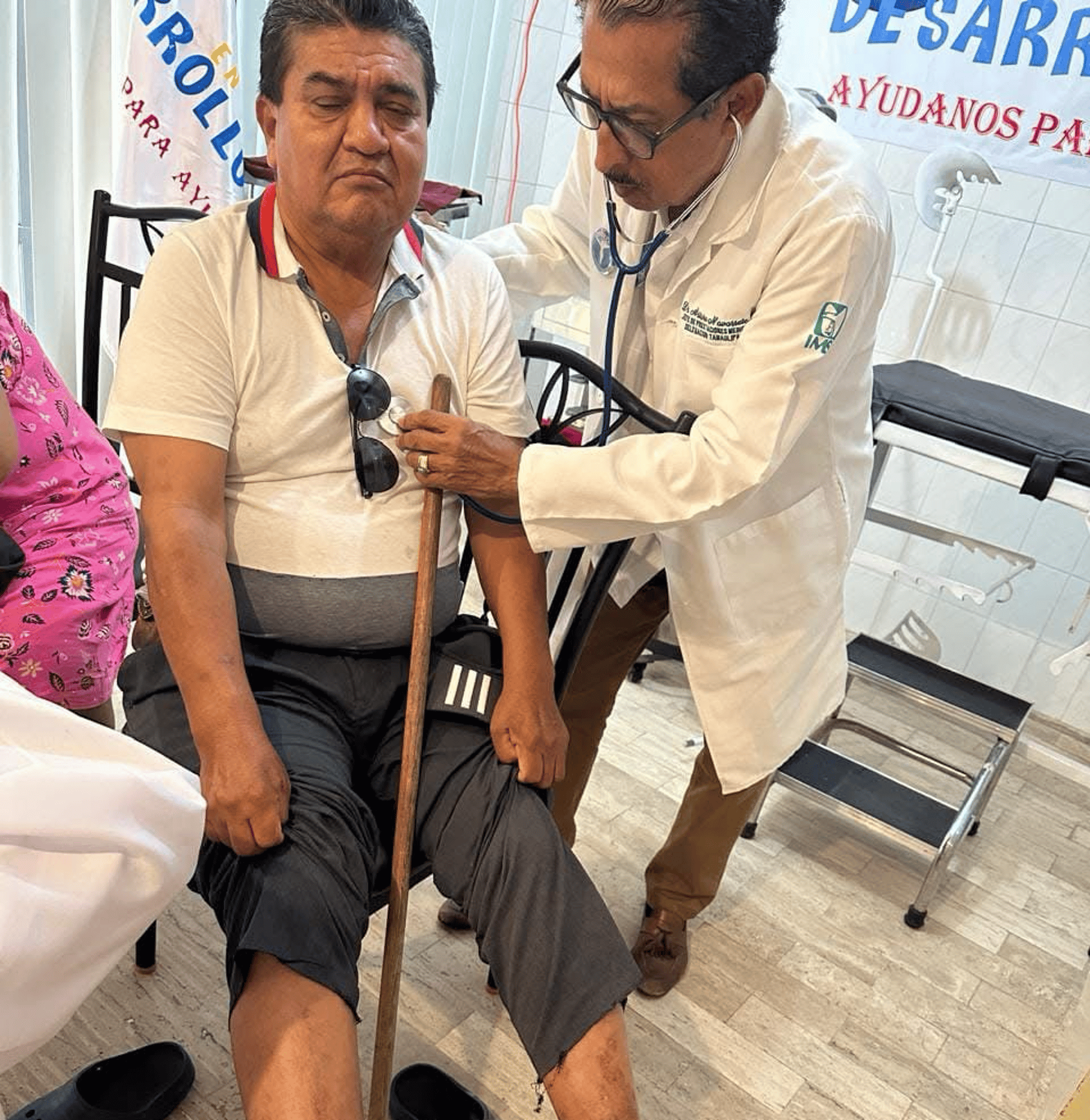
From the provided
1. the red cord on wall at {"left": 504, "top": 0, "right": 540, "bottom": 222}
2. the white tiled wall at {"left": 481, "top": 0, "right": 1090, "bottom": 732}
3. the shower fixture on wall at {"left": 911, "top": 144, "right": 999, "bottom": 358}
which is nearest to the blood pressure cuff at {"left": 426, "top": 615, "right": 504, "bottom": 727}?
the white tiled wall at {"left": 481, "top": 0, "right": 1090, "bottom": 732}

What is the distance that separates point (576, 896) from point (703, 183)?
877 mm

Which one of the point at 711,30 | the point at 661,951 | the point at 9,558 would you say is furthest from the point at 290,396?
the point at 661,951

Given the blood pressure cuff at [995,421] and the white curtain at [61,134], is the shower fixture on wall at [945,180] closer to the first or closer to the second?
the blood pressure cuff at [995,421]

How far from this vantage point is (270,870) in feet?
3.41

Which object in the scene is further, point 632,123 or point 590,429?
point 590,429

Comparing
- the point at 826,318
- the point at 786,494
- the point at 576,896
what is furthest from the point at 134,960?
the point at 826,318

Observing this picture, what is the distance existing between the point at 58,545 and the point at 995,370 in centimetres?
244

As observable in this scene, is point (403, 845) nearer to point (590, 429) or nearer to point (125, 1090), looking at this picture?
point (125, 1090)

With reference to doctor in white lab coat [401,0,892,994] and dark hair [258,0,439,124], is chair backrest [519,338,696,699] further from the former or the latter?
dark hair [258,0,439,124]

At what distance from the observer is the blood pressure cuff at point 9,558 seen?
113 cm

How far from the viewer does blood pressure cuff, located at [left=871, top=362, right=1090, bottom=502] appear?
183 cm

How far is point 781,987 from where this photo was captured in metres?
1.81

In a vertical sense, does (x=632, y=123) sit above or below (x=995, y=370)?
above

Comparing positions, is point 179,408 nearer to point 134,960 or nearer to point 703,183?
point 703,183
